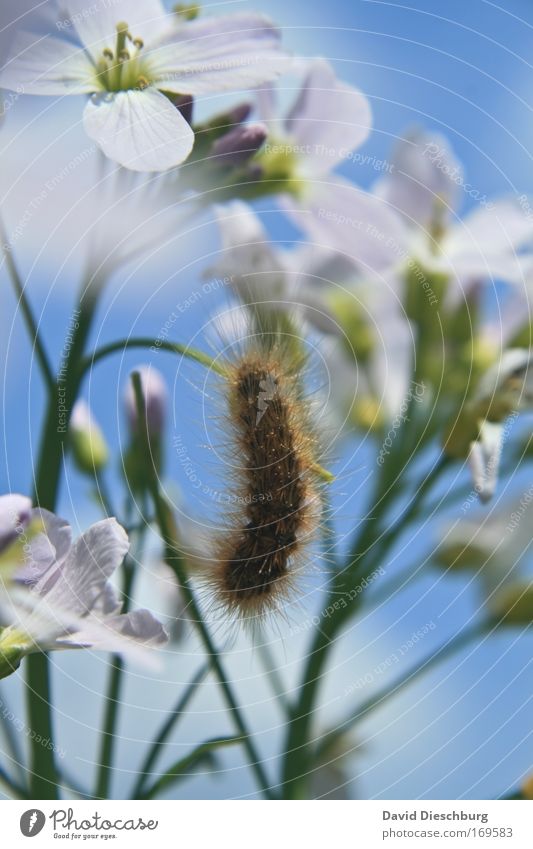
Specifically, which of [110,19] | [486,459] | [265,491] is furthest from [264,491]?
[110,19]

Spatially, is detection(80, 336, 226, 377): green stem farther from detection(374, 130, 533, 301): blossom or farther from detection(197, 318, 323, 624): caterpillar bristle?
detection(374, 130, 533, 301): blossom

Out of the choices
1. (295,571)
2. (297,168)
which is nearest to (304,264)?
(297,168)

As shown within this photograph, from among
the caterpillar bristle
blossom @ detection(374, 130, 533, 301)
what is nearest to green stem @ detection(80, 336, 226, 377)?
the caterpillar bristle

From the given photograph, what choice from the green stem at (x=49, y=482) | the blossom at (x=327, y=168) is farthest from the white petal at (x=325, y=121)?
the green stem at (x=49, y=482)

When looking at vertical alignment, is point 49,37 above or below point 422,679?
above

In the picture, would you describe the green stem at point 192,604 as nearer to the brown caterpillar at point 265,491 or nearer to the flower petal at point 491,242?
the brown caterpillar at point 265,491
